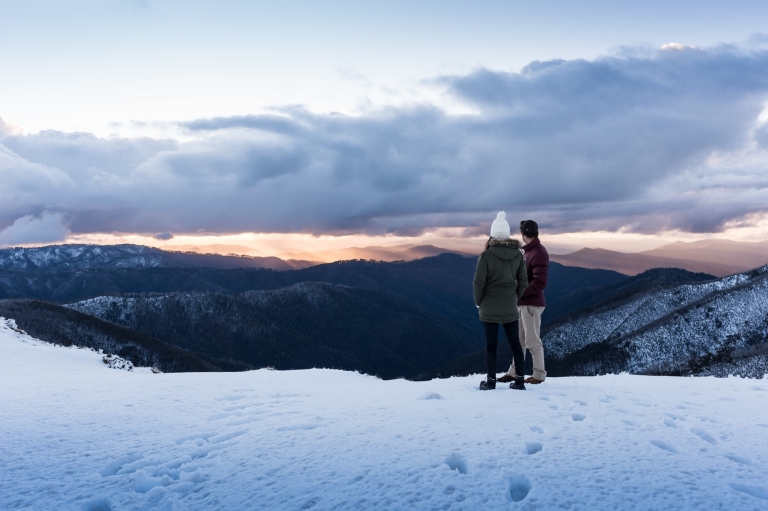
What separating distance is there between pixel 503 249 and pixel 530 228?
135 cm

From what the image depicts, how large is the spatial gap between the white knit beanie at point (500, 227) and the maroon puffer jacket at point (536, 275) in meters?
1.16

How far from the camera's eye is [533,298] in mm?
10461

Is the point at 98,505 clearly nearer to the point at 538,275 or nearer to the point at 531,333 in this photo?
the point at 531,333

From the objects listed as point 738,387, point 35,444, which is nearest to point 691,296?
point 738,387

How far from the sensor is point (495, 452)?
5.48 meters

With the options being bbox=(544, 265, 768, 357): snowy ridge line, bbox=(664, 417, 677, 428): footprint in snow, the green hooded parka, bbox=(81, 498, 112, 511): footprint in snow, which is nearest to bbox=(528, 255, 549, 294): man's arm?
the green hooded parka

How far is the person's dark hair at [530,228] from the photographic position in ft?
34.5

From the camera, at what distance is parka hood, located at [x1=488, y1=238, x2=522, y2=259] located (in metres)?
9.58

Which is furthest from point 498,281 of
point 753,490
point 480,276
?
point 753,490

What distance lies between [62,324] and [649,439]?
165 metres

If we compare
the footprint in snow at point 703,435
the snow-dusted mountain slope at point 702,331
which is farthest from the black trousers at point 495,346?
the snow-dusted mountain slope at point 702,331

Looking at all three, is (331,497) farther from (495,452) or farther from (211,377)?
(211,377)

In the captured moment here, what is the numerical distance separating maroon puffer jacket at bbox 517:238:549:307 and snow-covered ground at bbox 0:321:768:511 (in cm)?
221

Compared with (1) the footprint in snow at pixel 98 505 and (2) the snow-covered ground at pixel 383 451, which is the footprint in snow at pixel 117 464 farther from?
(1) the footprint in snow at pixel 98 505
